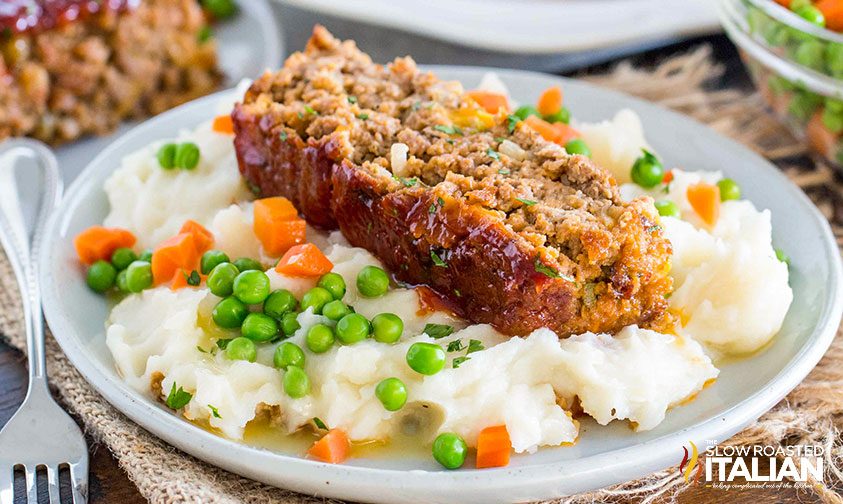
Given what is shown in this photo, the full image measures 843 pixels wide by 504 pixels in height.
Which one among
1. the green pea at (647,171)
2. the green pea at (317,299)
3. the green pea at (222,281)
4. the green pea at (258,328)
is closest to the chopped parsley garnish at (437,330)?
the green pea at (317,299)

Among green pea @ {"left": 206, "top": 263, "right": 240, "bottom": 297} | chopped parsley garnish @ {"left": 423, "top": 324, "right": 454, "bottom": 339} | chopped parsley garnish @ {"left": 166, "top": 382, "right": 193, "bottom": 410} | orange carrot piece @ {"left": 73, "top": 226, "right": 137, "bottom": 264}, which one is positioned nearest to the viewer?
chopped parsley garnish @ {"left": 166, "top": 382, "right": 193, "bottom": 410}

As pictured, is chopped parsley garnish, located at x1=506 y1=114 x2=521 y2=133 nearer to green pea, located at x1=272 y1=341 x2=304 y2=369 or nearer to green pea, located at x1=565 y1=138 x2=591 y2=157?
green pea, located at x1=565 y1=138 x2=591 y2=157

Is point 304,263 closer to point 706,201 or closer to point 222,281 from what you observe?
point 222,281

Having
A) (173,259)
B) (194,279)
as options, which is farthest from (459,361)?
(173,259)

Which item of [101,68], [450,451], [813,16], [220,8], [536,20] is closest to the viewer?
[450,451]

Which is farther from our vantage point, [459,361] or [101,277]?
[101,277]

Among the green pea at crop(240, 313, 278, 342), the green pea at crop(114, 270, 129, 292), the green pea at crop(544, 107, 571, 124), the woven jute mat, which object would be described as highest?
the green pea at crop(544, 107, 571, 124)

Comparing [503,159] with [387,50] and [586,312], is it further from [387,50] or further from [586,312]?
[387,50]

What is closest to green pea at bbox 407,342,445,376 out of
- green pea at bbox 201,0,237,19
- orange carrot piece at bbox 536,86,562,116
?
orange carrot piece at bbox 536,86,562,116
